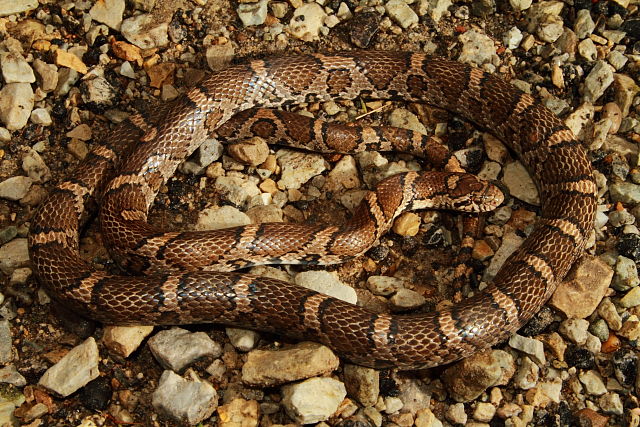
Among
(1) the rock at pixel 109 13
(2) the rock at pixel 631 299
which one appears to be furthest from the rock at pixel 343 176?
(1) the rock at pixel 109 13

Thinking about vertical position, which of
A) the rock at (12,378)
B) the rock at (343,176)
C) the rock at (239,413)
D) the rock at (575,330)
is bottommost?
the rock at (239,413)

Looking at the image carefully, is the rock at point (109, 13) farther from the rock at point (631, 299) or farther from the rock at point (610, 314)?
the rock at point (631, 299)

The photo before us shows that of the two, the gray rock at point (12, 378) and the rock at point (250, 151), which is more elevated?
the rock at point (250, 151)

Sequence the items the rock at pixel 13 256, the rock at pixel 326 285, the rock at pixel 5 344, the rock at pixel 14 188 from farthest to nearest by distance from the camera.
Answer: the rock at pixel 14 188
the rock at pixel 13 256
the rock at pixel 326 285
the rock at pixel 5 344

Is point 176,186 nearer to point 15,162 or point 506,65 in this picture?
point 15,162

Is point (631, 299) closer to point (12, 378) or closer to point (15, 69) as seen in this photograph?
point (12, 378)

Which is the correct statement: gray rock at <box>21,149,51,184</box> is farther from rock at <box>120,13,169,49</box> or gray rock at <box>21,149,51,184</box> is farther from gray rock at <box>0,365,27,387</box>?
gray rock at <box>0,365,27,387</box>

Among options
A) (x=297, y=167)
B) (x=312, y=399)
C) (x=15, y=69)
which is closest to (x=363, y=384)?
(x=312, y=399)

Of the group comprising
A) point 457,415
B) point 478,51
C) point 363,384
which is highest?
point 478,51
